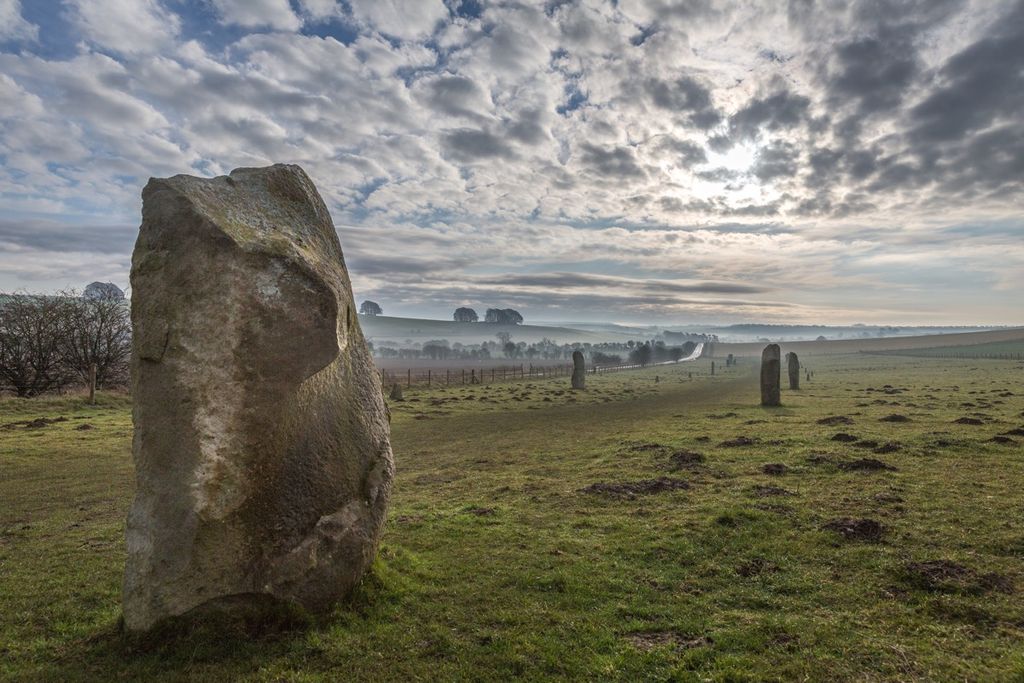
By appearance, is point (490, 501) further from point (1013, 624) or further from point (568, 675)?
point (1013, 624)

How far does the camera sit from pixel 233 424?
6.70 meters

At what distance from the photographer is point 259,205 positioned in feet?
27.7

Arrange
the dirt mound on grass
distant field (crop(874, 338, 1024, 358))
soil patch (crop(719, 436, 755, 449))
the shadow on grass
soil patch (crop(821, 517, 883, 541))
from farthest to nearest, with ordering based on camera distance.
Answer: distant field (crop(874, 338, 1024, 358)) → soil patch (crop(719, 436, 755, 449)) → soil patch (crop(821, 517, 883, 541)) → the dirt mound on grass → the shadow on grass

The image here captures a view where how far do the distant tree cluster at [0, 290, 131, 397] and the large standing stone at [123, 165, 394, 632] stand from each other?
36.8 meters

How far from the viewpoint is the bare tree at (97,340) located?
39.7 metres

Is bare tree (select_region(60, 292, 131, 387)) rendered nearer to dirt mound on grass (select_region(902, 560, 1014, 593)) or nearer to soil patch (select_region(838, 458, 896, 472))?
soil patch (select_region(838, 458, 896, 472))

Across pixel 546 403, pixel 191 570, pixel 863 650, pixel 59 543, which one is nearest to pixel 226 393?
pixel 191 570

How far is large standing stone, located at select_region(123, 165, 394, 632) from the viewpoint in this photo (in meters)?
6.54

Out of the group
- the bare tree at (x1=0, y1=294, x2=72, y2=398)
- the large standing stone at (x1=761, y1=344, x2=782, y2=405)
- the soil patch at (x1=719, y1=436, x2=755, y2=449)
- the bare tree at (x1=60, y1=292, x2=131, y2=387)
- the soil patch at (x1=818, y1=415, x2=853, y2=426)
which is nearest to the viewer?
the soil patch at (x1=719, y1=436, x2=755, y2=449)

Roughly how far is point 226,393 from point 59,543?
7331 millimetres

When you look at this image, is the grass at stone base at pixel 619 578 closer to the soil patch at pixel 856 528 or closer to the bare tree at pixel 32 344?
the soil patch at pixel 856 528

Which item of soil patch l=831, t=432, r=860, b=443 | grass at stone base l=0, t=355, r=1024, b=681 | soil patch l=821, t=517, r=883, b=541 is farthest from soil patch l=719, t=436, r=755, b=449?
soil patch l=821, t=517, r=883, b=541

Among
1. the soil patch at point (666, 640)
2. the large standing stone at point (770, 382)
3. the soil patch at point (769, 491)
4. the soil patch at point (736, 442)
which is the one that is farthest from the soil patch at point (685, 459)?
the large standing stone at point (770, 382)

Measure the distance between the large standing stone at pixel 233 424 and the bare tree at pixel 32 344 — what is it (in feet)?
132
